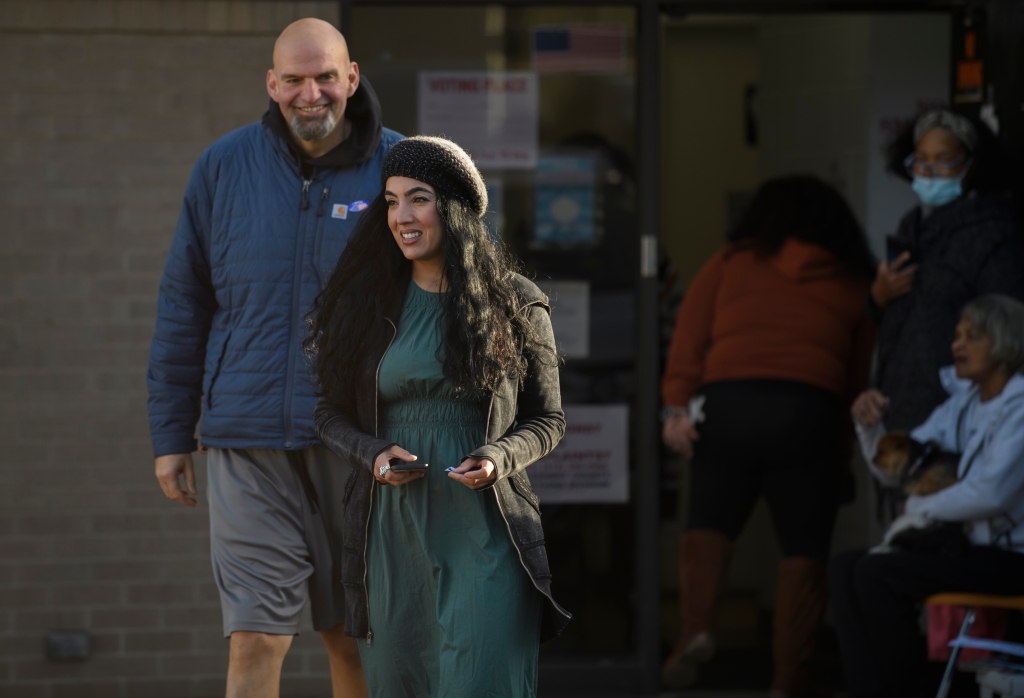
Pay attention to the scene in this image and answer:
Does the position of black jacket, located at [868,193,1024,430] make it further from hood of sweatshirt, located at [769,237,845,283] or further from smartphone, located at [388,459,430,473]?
smartphone, located at [388,459,430,473]

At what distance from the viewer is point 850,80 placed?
6797 millimetres

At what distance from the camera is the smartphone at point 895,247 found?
206 inches

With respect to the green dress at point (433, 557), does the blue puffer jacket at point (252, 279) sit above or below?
above

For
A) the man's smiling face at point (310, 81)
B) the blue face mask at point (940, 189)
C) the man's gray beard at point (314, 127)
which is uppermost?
the man's smiling face at point (310, 81)

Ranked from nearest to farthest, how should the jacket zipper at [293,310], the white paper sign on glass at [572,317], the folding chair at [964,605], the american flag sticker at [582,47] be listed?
the jacket zipper at [293,310] → the folding chair at [964,605] → the american flag sticker at [582,47] → the white paper sign on glass at [572,317]

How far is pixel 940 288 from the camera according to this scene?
505 centimetres

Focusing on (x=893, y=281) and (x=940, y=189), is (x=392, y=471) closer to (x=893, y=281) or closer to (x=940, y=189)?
(x=893, y=281)

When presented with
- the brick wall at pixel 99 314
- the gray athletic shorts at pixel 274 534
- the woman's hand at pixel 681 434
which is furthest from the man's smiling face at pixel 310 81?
the woman's hand at pixel 681 434

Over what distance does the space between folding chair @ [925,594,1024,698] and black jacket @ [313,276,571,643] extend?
6.13 feet

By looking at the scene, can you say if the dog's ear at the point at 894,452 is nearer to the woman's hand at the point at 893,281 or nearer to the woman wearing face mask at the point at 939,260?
the woman wearing face mask at the point at 939,260

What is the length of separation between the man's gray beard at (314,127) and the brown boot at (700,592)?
2654 millimetres

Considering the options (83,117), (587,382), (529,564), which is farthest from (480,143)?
(529,564)

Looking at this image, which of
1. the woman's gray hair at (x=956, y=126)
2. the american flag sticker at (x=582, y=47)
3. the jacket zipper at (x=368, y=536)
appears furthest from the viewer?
the american flag sticker at (x=582, y=47)

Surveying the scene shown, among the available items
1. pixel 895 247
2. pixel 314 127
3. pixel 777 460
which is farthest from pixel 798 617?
pixel 314 127
